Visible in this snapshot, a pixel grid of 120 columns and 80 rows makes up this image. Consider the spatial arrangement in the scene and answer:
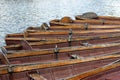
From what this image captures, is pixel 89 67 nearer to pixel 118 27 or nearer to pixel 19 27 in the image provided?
pixel 118 27

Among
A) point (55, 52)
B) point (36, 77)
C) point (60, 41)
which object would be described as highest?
point (60, 41)

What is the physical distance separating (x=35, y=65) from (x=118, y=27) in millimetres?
9067

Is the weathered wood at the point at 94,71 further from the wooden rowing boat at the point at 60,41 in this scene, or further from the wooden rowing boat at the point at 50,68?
the wooden rowing boat at the point at 60,41

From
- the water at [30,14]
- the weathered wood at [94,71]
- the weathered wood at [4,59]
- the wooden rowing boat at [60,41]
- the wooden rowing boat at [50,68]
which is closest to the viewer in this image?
the weathered wood at [94,71]

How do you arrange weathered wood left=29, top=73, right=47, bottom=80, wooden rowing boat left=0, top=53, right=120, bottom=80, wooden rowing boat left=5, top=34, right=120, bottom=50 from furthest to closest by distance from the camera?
1. wooden rowing boat left=5, top=34, right=120, bottom=50
2. wooden rowing boat left=0, top=53, right=120, bottom=80
3. weathered wood left=29, top=73, right=47, bottom=80

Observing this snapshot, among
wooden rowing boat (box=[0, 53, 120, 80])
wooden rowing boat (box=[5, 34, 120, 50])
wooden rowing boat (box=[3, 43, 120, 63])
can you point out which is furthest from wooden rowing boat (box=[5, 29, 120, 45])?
wooden rowing boat (box=[0, 53, 120, 80])

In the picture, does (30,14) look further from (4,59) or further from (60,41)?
(4,59)

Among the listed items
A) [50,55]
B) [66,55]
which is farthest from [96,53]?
[50,55]

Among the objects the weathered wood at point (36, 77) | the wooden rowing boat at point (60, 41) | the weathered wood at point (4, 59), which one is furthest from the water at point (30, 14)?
the weathered wood at point (36, 77)

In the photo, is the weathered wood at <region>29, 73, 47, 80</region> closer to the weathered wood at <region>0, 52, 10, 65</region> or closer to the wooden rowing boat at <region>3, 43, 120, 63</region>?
the weathered wood at <region>0, 52, 10, 65</region>

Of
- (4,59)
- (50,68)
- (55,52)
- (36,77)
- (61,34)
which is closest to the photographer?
(36,77)

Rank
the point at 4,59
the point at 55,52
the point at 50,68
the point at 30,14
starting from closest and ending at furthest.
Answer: the point at 50,68, the point at 4,59, the point at 55,52, the point at 30,14

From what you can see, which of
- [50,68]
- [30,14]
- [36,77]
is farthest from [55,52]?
[30,14]

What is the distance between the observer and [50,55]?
10547 millimetres
